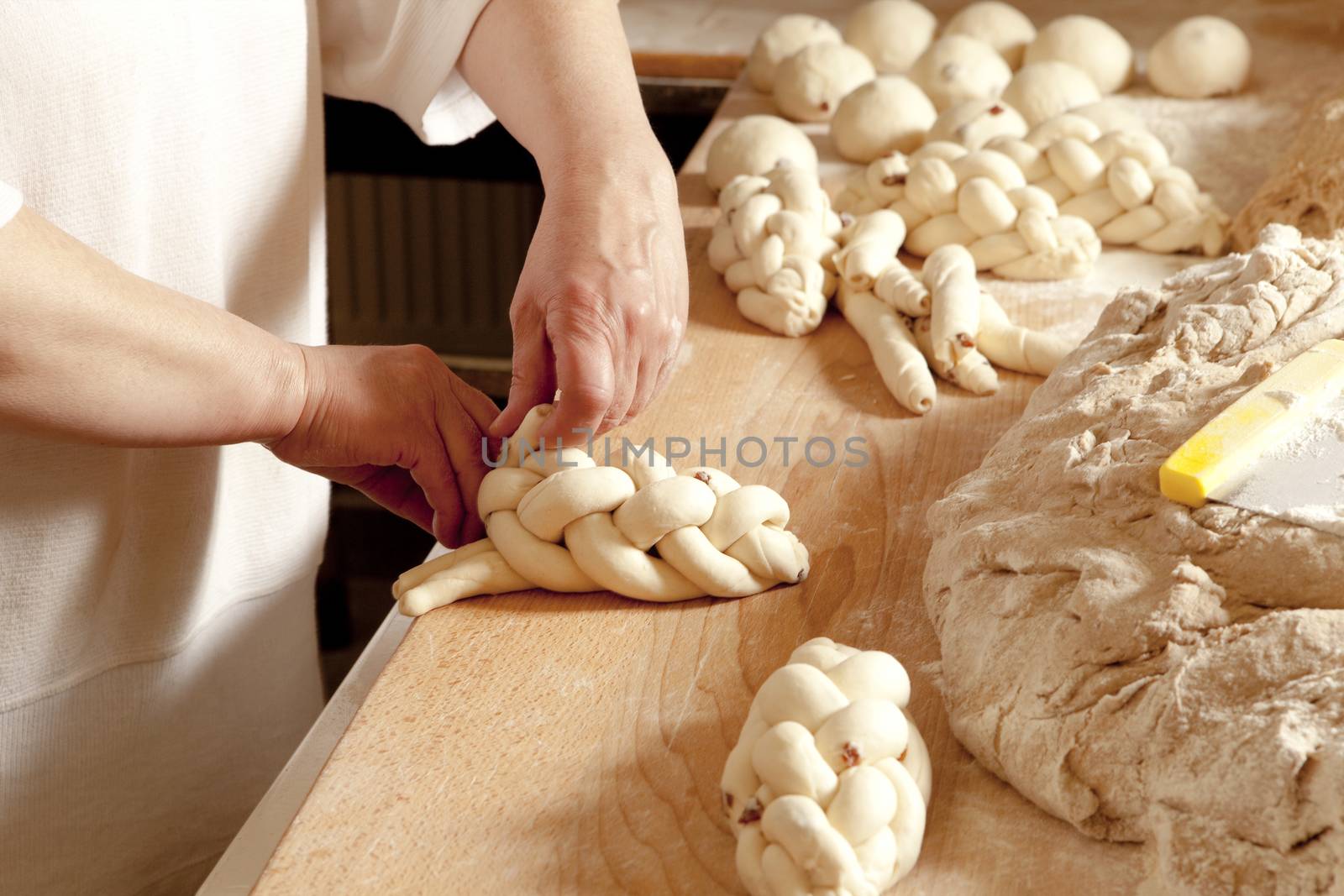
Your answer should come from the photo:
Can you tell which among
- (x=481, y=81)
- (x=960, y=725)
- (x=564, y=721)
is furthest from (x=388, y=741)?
(x=481, y=81)

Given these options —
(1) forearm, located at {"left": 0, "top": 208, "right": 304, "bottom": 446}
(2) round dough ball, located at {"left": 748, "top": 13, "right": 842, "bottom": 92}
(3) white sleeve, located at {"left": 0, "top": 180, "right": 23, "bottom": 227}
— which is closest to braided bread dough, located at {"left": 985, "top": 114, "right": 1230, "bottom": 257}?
(2) round dough ball, located at {"left": 748, "top": 13, "right": 842, "bottom": 92}

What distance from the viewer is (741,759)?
85 centimetres

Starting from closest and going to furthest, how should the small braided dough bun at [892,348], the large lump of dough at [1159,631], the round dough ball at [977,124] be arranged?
the large lump of dough at [1159,631]
the small braided dough bun at [892,348]
the round dough ball at [977,124]

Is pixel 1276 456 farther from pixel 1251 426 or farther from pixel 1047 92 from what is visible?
pixel 1047 92

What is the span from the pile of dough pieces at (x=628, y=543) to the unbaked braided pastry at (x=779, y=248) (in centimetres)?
47

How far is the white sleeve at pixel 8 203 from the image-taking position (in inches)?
34.2

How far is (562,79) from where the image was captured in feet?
4.17

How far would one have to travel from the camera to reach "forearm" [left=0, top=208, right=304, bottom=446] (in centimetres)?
89

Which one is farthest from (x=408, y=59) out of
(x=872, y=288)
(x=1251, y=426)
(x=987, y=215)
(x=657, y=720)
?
(x=1251, y=426)

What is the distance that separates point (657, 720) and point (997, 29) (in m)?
1.78

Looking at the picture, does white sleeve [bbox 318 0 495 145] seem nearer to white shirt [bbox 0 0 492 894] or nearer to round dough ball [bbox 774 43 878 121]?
white shirt [bbox 0 0 492 894]

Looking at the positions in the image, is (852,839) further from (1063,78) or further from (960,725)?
(1063,78)

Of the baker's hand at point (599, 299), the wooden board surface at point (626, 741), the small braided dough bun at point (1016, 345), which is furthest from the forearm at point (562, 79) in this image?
the small braided dough bun at point (1016, 345)

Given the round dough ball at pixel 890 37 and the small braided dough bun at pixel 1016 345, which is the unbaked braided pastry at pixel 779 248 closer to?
the small braided dough bun at pixel 1016 345
